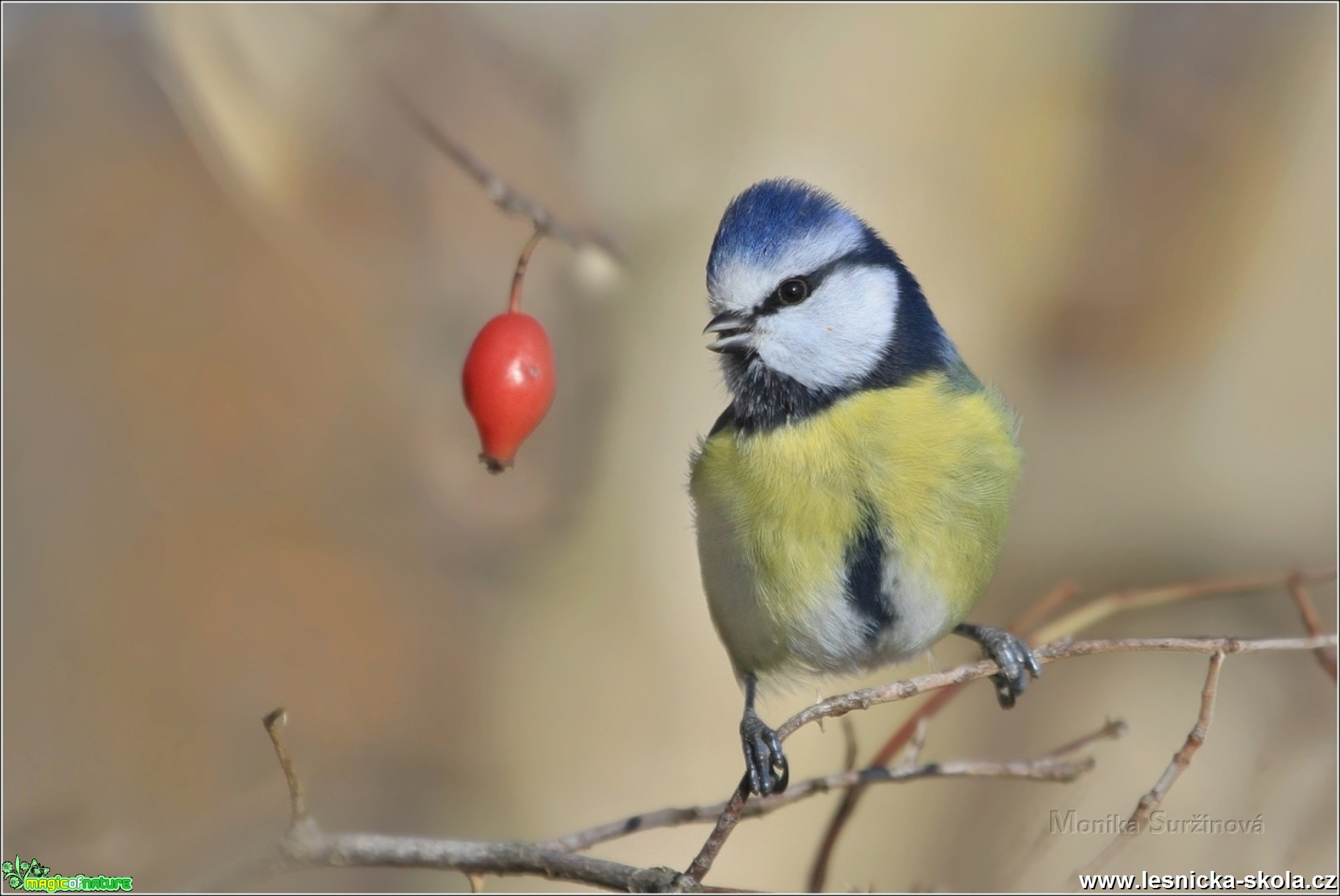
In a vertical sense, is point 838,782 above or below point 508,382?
below

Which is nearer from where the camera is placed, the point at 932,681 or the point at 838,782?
the point at 932,681

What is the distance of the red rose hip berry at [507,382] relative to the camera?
1162 millimetres

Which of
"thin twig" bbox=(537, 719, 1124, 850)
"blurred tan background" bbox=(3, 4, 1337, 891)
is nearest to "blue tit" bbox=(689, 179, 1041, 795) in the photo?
"thin twig" bbox=(537, 719, 1124, 850)

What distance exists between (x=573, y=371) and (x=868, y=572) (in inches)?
60.4

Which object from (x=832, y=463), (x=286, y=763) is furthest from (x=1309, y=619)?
(x=286, y=763)

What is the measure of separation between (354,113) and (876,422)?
181 cm

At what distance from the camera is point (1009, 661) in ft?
4.85

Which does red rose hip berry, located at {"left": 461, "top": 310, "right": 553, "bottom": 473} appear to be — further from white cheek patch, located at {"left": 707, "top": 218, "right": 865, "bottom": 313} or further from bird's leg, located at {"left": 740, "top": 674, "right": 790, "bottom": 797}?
bird's leg, located at {"left": 740, "top": 674, "right": 790, "bottom": 797}

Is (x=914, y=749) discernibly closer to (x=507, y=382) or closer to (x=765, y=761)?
(x=765, y=761)

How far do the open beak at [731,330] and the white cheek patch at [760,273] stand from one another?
0.01 meters

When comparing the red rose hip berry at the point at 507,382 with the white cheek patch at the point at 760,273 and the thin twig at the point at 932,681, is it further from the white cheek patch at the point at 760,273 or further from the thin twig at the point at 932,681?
the thin twig at the point at 932,681

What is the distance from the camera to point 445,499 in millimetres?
2855

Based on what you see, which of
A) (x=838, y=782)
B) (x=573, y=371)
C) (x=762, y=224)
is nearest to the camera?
(x=838, y=782)

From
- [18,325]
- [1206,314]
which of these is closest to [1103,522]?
[1206,314]
